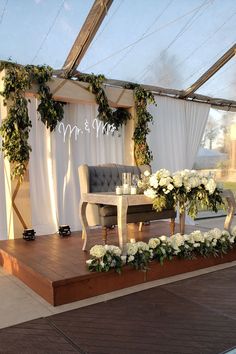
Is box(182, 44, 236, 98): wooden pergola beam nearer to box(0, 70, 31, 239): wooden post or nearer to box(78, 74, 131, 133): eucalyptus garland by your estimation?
box(78, 74, 131, 133): eucalyptus garland

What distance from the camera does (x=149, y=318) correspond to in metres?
2.29

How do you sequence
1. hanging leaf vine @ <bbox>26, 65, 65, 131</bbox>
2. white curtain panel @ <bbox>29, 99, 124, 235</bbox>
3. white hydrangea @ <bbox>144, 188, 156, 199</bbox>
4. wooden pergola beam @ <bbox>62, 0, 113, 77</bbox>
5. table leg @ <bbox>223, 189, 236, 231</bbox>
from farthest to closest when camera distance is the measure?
white curtain panel @ <bbox>29, 99, 124, 235</bbox>
hanging leaf vine @ <bbox>26, 65, 65, 131</bbox>
wooden pergola beam @ <bbox>62, 0, 113, 77</bbox>
table leg @ <bbox>223, 189, 236, 231</bbox>
white hydrangea @ <bbox>144, 188, 156, 199</bbox>

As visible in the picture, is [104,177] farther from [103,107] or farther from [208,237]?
[208,237]

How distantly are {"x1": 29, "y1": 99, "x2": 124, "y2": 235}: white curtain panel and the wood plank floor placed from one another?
278cm

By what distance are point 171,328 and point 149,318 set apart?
19cm

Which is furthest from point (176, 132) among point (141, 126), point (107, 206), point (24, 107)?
point (107, 206)

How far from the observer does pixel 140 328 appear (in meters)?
2.14

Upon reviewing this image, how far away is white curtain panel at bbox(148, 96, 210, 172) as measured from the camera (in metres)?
6.22

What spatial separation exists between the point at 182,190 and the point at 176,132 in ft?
10.9

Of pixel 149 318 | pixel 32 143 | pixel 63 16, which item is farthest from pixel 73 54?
pixel 149 318

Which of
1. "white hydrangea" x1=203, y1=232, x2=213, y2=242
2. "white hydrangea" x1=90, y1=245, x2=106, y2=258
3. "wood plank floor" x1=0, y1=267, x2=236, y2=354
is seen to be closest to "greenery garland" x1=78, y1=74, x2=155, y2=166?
"white hydrangea" x1=203, y1=232, x2=213, y2=242

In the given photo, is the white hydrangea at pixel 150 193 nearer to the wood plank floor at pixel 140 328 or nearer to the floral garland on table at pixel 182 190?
the floral garland on table at pixel 182 190

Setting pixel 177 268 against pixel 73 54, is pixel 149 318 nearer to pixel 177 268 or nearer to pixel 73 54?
pixel 177 268

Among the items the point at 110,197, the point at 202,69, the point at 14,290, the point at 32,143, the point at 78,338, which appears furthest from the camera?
the point at 202,69
